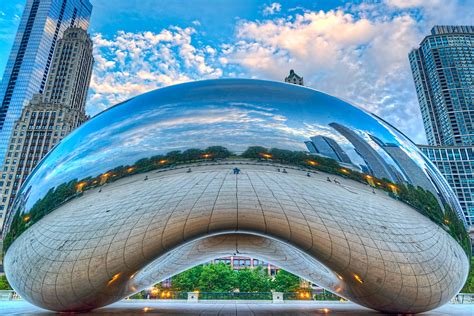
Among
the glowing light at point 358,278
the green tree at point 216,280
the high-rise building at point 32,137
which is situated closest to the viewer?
the glowing light at point 358,278

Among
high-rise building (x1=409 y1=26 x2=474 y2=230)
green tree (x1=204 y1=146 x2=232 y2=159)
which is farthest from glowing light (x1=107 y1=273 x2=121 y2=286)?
high-rise building (x1=409 y1=26 x2=474 y2=230)

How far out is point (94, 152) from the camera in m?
4.02

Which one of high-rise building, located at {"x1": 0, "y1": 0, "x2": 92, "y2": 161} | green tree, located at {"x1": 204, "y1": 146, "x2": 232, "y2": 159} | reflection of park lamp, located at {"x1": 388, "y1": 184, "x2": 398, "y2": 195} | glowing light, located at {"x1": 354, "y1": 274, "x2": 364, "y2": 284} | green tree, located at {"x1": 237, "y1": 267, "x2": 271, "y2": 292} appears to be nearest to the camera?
green tree, located at {"x1": 204, "y1": 146, "x2": 232, "y2": 159}

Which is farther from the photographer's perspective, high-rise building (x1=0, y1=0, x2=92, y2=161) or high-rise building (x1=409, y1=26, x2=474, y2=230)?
high-rise building (x1=0, y1=0, x2=92, y2=161)

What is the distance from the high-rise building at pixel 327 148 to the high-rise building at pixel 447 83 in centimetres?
16105

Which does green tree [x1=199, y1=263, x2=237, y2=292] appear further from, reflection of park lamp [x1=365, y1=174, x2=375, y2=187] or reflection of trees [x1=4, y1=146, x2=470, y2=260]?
reflection of park lamp [x1=365, y1=174, x2=375, y2=187]

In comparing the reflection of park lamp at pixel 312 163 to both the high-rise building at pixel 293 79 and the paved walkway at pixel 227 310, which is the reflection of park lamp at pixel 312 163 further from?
the high-rise building at pixel 293 79

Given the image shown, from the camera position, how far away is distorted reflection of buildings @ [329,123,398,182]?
3.94 m

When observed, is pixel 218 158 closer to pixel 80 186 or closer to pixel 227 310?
pixel 80 186

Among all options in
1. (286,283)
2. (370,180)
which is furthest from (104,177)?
(286,283)

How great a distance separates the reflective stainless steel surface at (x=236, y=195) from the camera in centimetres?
381

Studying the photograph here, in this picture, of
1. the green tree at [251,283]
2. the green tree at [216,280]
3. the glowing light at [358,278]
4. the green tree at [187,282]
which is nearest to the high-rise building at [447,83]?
the green tree at [251,283]

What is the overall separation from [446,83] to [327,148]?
175424mm

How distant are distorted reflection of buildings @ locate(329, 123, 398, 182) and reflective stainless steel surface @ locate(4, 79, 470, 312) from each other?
0.06 feet
